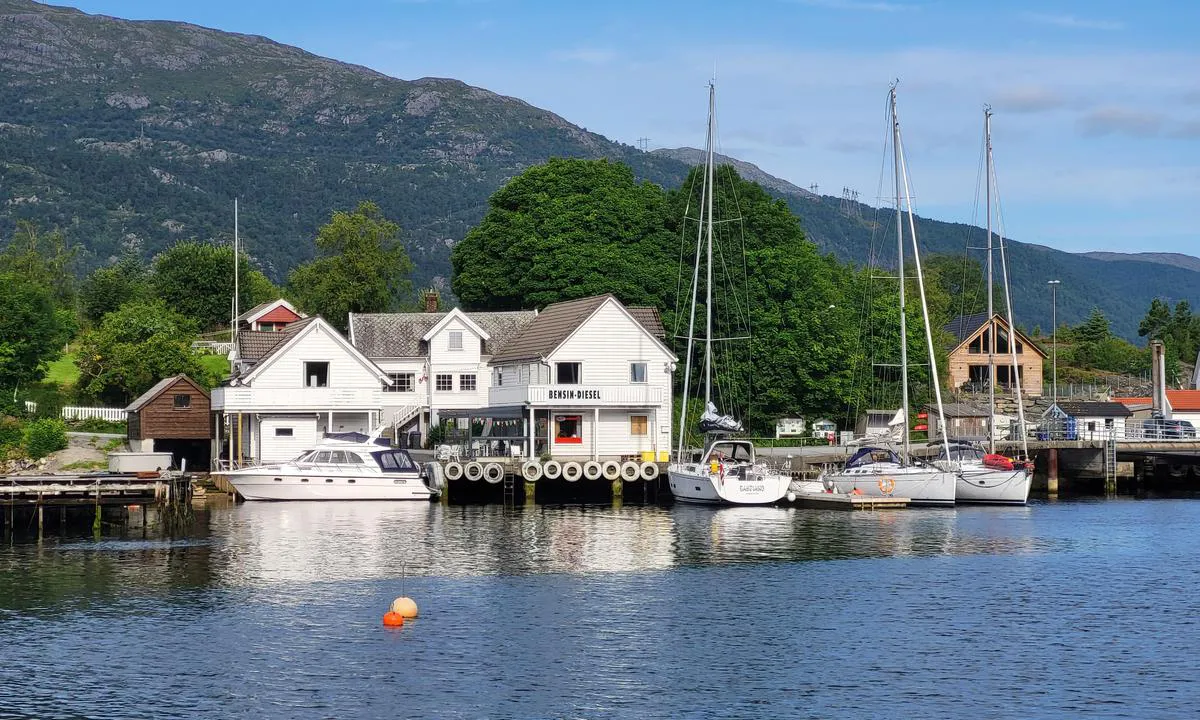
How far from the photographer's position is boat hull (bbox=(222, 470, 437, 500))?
68500mm

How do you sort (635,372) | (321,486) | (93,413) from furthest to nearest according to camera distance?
(93,413) < (635,372) < (321,486)

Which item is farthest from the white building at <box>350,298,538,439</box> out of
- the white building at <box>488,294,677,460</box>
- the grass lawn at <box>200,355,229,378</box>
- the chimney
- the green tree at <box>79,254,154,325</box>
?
the chimney

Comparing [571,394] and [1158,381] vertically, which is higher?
[1158,381]

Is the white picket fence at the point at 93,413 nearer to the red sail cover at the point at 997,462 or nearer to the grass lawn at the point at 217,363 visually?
the grass lawn at the point at 217,363

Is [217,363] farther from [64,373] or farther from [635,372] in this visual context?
[635,372]

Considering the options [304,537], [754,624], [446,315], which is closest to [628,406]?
[446,315]

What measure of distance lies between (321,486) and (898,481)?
1147 inches

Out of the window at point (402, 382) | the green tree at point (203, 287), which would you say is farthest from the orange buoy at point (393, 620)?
the green tree at point (203, 287)

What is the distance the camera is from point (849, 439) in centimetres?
8694

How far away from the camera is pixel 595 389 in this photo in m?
74.8

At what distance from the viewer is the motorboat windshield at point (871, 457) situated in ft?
231

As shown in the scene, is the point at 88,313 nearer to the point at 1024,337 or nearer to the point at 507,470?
the point at 507,470

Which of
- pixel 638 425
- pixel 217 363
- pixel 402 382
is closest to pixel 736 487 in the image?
pixel 638 425

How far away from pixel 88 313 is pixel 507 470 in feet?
225
